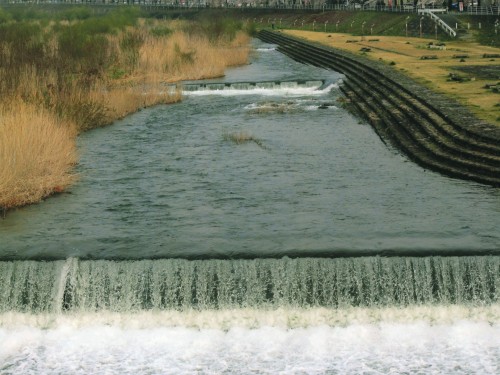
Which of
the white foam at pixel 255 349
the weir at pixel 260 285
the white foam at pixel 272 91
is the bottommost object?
the white foam at pixel 255 349

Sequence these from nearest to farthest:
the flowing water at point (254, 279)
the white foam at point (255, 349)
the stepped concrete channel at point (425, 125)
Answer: the white foam at point (255, 349)
the flowing water at point (254, 279)
the stepped concrete channel at point (425, 125)

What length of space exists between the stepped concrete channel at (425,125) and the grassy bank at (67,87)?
8521 millimetres

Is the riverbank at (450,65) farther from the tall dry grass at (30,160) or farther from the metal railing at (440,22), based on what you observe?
the tall dry grass at (30,160)

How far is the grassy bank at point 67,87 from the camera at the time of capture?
60.9 ft

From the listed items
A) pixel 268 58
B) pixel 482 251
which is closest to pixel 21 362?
pixel 482 251

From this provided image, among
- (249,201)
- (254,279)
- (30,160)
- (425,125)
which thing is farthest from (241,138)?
Answer: (254,279)

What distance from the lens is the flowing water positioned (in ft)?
40.9

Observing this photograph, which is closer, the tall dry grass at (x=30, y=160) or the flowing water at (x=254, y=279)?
the flowing water at (x=254, y=279)

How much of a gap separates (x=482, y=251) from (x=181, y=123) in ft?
53.8

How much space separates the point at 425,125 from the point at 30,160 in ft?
37.8

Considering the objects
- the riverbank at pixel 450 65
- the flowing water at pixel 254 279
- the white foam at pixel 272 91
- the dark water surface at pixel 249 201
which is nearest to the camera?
the flowing water at pixel 254 279

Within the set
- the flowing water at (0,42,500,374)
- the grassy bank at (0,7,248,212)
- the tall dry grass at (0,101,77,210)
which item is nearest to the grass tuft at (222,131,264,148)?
the grassy bank at (0,7,248,212)

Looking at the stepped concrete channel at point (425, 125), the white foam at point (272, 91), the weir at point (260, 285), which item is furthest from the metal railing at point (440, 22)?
the weir at point (260, 285)

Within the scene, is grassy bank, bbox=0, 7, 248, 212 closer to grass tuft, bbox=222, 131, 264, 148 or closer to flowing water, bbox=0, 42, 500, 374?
flowing water, bbox=0, 42, 500, 374
